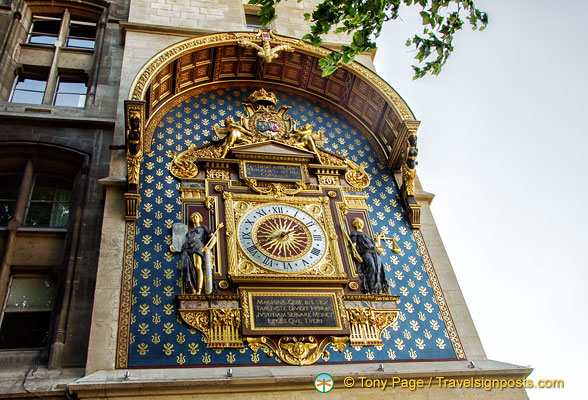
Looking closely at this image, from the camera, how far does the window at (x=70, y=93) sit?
13.8 m

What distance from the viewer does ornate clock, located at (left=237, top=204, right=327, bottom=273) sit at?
428 inches

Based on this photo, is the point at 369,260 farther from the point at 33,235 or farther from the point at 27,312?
the point at 33,235

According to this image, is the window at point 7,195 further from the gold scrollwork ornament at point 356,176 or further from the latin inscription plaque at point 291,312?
the gold scrollwork ornament at point 356,176

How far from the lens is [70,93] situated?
1408 centimetres

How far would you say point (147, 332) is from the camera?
371 inches

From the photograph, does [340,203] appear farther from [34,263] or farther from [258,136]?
[34,263]

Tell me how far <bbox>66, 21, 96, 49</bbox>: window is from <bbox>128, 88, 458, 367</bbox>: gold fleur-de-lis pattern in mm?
4018

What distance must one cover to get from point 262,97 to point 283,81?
1.07 metres

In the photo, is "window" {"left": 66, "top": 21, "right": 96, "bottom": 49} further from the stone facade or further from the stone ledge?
the stone ledge

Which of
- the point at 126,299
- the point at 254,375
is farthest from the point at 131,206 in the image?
the point at 254,375

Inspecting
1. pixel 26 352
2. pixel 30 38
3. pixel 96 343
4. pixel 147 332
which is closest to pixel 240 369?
pixel 147 332

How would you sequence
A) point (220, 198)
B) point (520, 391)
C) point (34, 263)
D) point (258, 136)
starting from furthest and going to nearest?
point (258, 136) → point (220, 198) → point (34, 263) → point (520, 391)

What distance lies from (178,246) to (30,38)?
8.59 m

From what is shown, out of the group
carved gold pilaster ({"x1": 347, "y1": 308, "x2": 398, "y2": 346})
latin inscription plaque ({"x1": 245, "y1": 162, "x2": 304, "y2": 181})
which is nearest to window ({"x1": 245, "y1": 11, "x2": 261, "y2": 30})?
latin inscription plaque ({"x1": 245, "y1": 162, "x2": 304, "y2": 181})
